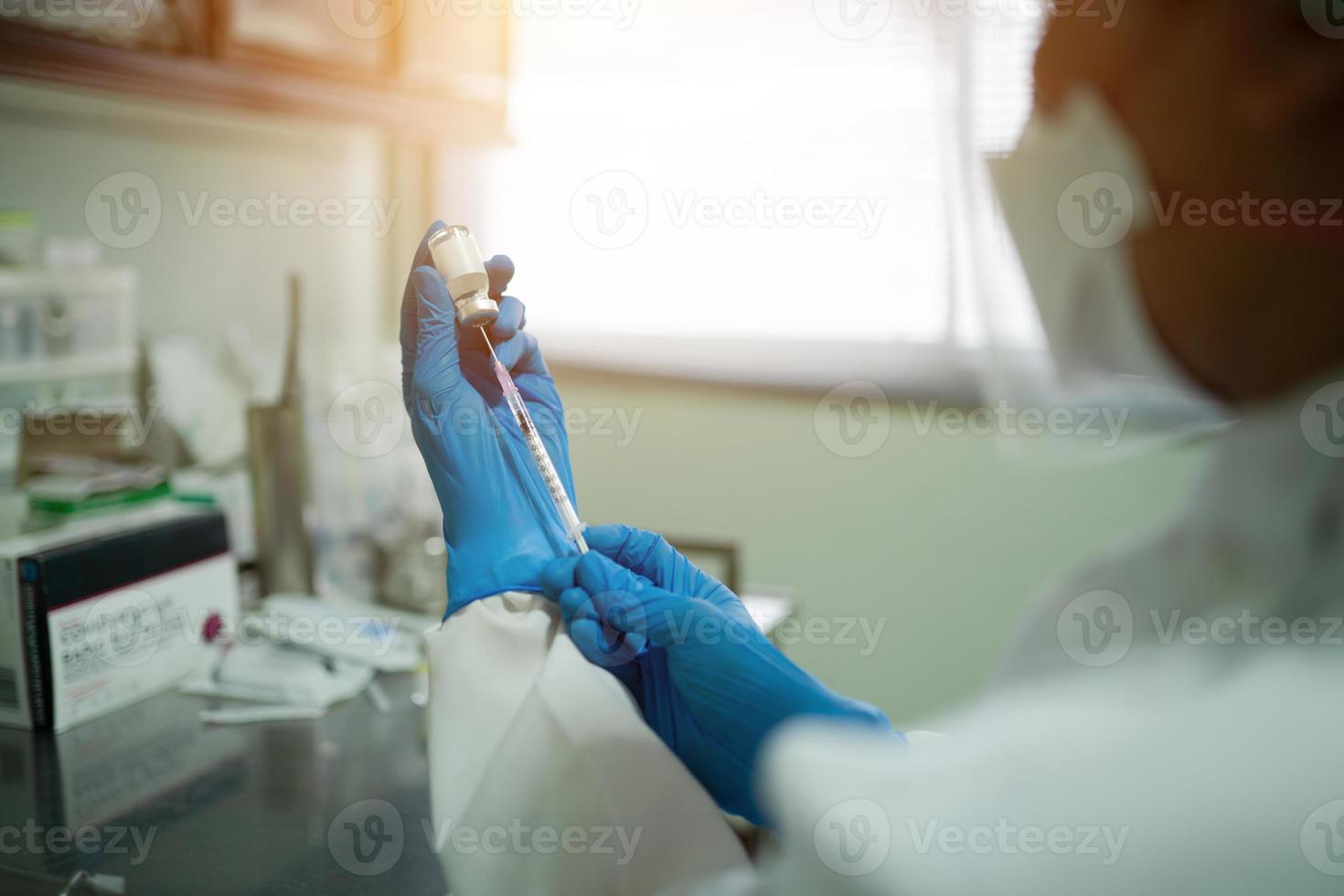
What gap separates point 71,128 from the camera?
145 cm

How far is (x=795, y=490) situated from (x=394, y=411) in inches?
33.3

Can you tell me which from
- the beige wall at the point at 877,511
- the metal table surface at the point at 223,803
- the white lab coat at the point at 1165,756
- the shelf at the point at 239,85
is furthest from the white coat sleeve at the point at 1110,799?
the beige wall at the point at 877,511

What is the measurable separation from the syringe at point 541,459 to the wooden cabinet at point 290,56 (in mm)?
635

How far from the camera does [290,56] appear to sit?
139cm

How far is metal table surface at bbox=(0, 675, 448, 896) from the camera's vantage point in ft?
2.92

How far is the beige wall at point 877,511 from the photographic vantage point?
1.92 metres

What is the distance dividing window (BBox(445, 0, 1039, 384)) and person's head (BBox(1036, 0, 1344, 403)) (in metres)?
1.29

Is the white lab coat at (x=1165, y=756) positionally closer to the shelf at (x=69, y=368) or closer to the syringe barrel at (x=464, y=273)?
the syringe barrel at (x=464, y=273)

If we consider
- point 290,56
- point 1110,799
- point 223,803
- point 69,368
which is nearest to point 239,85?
point 290,56

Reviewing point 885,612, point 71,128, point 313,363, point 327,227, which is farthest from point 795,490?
point 71,128

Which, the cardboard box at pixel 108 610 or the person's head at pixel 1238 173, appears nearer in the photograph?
the person's head at pixel 1238 173

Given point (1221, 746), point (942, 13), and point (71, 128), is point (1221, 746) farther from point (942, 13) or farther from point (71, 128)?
point (71, 128)

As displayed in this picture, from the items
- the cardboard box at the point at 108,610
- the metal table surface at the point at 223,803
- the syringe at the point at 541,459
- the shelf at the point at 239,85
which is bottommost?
the metal table surface at the point at 223,803

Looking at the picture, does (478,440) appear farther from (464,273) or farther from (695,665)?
(695,665)
